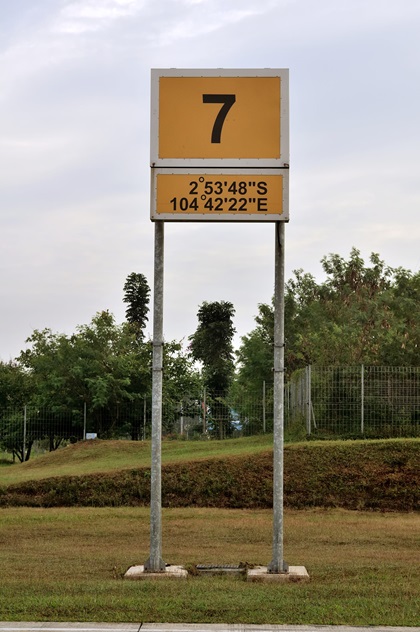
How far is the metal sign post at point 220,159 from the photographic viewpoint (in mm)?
10891

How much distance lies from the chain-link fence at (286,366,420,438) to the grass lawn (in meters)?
6.46

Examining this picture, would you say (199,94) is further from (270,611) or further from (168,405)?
(168,405)

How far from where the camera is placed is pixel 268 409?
134ft

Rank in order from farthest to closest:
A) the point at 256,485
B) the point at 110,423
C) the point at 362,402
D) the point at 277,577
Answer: the point at 110,423 → the point at 362,402 → the point at 256,485 → the point at 277,577

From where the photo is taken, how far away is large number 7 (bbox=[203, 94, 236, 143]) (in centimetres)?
1088

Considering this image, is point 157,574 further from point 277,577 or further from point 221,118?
point 221,118

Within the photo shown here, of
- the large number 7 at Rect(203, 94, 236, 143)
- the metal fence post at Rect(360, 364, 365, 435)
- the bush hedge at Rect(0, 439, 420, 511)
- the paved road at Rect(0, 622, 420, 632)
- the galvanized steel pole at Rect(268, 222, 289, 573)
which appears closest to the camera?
the paved road at Rect(0, 622, 420, 632)

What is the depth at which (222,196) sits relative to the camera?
10.9 m

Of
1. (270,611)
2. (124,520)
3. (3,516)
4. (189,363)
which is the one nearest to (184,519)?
(124,520)

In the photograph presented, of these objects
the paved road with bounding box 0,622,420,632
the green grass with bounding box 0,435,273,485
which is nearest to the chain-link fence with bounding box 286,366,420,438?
the green grass with bounding box 0,435,273,485

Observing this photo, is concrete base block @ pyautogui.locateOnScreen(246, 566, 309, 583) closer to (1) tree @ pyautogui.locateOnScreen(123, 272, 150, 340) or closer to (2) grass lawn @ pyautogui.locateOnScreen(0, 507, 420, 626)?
(2) grass lawn @ pyautogui.locateOnScreen(0, 507, 420, 626)

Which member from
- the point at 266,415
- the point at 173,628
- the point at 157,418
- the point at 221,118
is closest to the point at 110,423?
the point at 266,415

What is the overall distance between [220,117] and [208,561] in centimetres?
554

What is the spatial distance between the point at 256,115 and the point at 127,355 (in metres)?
34.8
